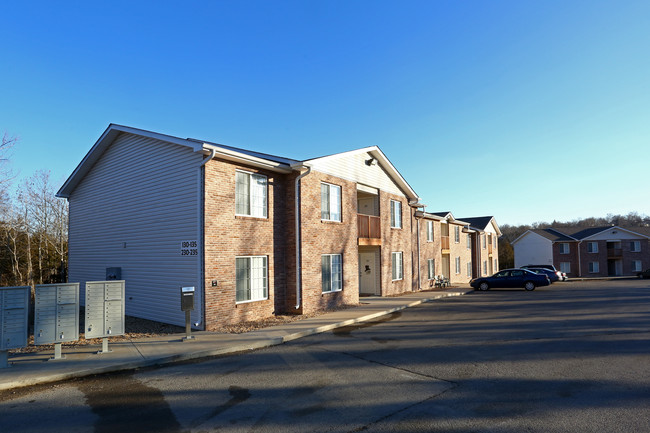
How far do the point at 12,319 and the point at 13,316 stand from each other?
0.06 m

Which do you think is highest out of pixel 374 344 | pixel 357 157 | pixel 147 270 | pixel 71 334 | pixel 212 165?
pixel 357 157

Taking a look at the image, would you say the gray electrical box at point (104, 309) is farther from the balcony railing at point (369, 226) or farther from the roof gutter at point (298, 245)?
the balcony railing at point (369, 226)

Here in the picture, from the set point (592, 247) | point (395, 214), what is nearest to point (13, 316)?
point (395, 214)

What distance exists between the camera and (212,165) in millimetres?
11703

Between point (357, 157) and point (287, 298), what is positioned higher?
point (357, 157)

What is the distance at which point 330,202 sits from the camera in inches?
639

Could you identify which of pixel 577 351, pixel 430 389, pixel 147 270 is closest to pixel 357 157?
pixel 147 270

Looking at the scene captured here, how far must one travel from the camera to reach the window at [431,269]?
89.8 ft

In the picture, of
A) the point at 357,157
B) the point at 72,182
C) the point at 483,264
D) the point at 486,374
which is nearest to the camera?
the point at 486,374

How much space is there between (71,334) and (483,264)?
39.1 meters

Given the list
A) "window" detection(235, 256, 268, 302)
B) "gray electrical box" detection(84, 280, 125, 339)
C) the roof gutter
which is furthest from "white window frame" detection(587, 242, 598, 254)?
"gray electrical box" detection(84, 280, 125, 339)

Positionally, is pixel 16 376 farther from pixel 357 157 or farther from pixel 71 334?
pixel 357 157

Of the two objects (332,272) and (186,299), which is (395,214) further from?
(186,299)

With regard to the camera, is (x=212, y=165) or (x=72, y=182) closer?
(x=212, y=165)
